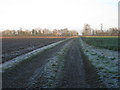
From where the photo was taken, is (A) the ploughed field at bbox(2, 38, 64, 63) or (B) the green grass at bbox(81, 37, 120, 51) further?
(B) the green grass at bbox(81, 37, 120, 51)

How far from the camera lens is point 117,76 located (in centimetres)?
833

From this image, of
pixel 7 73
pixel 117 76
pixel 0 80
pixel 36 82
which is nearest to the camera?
pixel 36 82

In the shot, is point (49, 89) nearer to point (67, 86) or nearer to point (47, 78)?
point (67, 86)

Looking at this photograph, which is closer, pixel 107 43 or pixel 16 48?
pixel 16 48

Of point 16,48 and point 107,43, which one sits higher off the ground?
point 107,43

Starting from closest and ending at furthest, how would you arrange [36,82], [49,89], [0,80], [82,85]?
[49,89] < [82,85] < [36,82] < [0,80]

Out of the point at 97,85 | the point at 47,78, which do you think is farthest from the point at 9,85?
the point at 97,85

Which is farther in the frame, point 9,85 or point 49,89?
point 9,85

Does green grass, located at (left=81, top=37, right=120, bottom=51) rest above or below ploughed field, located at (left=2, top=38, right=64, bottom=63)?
above

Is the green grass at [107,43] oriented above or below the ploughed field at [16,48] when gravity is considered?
above

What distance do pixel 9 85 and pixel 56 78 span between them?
7.95ft

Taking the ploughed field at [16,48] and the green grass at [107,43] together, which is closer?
the ploughed field at [16,48]

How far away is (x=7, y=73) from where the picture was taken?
911cm

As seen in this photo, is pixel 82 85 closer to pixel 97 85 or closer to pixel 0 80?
pixel 97 85
